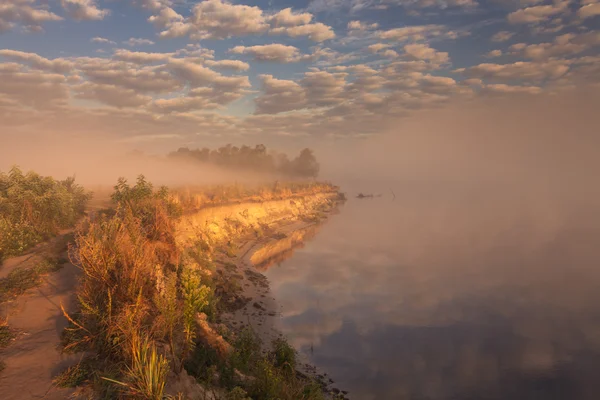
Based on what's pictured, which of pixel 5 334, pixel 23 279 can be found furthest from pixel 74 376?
pixel 23 279

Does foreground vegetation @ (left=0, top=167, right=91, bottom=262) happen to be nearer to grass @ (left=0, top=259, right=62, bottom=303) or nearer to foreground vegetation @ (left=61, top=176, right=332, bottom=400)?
grass @ (left=0, top=259, right=62, bottom=303)

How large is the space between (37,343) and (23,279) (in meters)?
4.45

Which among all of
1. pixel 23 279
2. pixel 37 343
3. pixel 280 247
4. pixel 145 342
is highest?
pixel 145 342

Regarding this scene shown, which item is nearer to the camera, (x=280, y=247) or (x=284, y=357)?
(x=284, y=357)

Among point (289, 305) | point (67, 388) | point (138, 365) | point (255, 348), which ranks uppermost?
point (138, 365)

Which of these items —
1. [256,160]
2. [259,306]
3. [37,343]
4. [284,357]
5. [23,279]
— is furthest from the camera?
[256,160]

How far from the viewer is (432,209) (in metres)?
62.4

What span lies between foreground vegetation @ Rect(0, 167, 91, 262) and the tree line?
71.6 metres

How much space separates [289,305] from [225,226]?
14227 mm

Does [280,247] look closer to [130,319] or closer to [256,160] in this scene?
[130,319]

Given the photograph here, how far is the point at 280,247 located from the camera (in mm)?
Answer: 33125

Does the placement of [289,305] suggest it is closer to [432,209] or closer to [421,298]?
[421,298]

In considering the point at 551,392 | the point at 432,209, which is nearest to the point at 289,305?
the point at 551,392

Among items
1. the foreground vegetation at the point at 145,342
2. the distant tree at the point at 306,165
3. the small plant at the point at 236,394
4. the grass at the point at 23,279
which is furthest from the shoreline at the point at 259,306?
the distant tree at the point at 306,165
